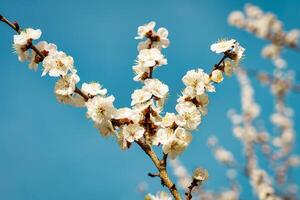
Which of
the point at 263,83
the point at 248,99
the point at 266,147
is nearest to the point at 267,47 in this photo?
the point at 263,83

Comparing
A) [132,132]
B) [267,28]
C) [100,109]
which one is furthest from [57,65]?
[267,28]

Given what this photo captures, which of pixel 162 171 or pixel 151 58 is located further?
pixel 151 58

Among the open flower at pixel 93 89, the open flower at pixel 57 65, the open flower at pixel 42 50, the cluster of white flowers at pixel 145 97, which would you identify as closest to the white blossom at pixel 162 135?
the cluster of white flowers at pixel 145 97

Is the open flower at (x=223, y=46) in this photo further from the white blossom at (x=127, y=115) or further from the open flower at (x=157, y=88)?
the white blossom at (x=127, y=115)

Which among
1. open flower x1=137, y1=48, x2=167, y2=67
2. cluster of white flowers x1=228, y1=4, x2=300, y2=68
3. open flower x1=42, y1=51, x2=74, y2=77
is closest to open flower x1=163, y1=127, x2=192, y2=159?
open flower x1=137, y1=48, x2=167, y2=67

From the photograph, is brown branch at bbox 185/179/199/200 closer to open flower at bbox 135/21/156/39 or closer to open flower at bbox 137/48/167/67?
open flower at bbox 137/48/167/67

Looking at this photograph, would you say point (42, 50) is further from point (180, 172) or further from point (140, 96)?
point (180, 172)
